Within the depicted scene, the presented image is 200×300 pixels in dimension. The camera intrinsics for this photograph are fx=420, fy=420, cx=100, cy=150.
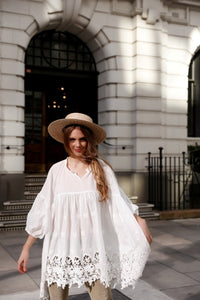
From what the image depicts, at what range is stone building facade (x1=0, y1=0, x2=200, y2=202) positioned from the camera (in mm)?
11633

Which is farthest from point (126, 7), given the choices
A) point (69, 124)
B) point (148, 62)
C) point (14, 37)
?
point (69, 124)

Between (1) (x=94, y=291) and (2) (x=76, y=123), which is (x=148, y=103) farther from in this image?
(1) (x=94, y=291)

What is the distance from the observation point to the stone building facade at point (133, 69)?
11.6 meters

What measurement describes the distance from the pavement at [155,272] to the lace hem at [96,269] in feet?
6.25

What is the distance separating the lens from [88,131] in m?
2.98

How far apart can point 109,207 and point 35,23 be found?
29.6 feet

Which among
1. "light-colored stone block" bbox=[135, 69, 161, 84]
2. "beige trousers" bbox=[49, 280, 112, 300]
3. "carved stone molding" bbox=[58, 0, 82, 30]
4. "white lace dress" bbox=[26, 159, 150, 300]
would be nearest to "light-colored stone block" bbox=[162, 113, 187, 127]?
"light-colored stone block" bbox=[135, 69, 161, 84]

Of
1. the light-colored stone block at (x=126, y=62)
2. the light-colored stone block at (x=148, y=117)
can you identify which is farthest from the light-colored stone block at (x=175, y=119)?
the light-colored stone block at (x=126, y=62)

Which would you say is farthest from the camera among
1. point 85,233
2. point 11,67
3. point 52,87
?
point 52,87

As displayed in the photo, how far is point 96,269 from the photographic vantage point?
2781 mm

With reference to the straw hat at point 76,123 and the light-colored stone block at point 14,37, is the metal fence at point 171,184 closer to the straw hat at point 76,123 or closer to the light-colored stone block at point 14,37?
the light-colored stone block at point 14,37

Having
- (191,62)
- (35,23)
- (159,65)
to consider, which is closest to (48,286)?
(35,23)

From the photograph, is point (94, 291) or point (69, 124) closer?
point (94, 291)

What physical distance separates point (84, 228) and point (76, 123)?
727 millimetres
